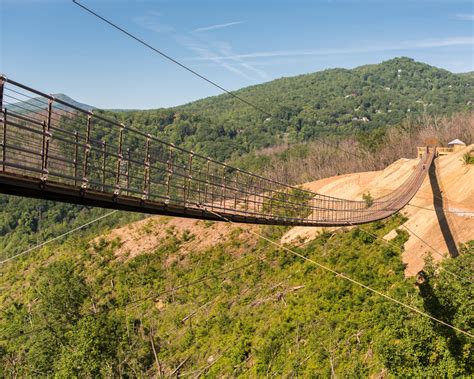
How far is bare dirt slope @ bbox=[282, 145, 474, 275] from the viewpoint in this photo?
31641 millimetres

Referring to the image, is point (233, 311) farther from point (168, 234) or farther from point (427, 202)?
point (168, 234)

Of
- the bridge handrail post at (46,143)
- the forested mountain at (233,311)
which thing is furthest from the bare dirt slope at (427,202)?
the bridge handrail post at (46,143)

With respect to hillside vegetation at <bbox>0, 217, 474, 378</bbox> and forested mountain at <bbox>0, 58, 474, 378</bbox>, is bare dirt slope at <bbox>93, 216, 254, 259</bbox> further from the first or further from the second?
hillside vegetation at <bbox>0, 217, 474, 378</bbox>

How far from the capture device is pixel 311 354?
2720 centimetres

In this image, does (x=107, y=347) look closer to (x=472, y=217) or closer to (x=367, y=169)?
(x=472, y=217)

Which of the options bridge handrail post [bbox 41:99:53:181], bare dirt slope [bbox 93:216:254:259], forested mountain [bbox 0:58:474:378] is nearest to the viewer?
bridge handrail post [bbox 41:99:53:181]

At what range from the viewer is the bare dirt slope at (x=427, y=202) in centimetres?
3164

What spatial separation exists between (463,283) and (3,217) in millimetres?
111678

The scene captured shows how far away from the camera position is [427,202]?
39.0 m

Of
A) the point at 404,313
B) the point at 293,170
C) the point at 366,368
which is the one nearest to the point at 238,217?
the point at 404,313

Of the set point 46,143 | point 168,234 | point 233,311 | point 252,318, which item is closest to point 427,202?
point 252,318

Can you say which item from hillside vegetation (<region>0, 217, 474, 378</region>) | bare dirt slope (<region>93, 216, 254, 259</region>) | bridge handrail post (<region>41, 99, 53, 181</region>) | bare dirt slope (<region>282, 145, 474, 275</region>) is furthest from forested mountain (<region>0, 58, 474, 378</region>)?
bridge handrail post (<region>41, 99, 53, 181</region>)

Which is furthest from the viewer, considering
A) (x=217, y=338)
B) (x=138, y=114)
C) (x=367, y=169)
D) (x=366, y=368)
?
(x=138, y=114)

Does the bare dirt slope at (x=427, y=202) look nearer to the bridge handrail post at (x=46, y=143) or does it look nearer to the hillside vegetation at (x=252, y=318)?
the hillside vegetation at (x=252, y=318)
